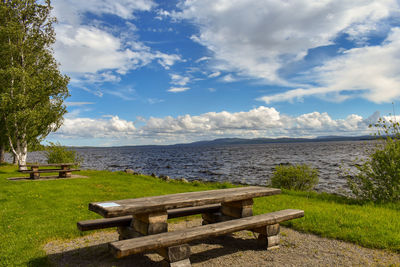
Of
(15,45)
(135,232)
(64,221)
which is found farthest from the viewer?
(15,45)

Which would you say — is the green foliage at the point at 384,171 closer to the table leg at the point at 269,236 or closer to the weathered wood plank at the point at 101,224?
A: the table leg at the point at 269,236

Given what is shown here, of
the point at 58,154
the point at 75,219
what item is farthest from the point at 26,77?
the point at 75,219

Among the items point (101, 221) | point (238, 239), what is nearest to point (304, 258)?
point (238, 239)

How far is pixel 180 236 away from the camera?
4367 millimetres

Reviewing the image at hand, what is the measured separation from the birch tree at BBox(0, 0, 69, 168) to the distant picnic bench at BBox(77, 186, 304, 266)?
2068 centimetres

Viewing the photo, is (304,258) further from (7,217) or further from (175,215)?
(7,217)

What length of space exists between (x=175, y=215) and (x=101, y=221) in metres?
1.55

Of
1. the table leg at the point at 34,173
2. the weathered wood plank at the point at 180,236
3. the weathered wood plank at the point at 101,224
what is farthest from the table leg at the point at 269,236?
the table leg at the point at 34,173

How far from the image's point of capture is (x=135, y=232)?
5.18 meters

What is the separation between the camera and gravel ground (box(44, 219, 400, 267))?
16.5 feet

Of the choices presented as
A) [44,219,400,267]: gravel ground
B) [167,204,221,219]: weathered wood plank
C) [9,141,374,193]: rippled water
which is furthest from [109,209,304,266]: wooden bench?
[9,141,374,193]: rippled water

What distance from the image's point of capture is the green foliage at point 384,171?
9.96m

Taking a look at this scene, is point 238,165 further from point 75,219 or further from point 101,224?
point 101,224

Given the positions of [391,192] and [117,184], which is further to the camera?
[117,184]
